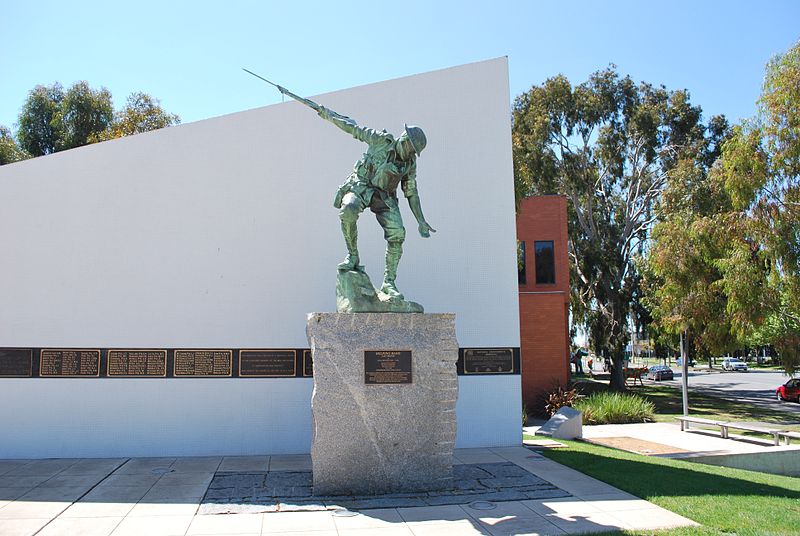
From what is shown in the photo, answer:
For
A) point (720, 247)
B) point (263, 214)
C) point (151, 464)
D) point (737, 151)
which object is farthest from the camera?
point (720, 247)

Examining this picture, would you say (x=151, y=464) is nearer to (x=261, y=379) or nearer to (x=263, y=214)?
(x=261, y=379)

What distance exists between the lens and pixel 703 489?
290 inches

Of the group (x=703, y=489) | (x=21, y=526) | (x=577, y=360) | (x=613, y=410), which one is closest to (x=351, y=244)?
(x=21, y=526)

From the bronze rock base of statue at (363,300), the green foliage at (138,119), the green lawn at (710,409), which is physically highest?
the green foliage at (138,119)

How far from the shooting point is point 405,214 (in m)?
10.9

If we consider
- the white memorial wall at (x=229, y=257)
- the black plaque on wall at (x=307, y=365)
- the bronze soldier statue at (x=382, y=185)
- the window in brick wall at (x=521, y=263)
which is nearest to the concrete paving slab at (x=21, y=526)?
the white memorial wall at (x=229, y=257)

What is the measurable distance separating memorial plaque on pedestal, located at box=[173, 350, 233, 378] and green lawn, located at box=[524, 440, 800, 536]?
219 inches

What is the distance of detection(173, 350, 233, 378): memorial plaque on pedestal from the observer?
32.5 ft

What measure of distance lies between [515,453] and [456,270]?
3.34m

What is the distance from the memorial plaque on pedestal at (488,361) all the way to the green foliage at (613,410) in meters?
5.94

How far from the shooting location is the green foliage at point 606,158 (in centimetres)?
2561

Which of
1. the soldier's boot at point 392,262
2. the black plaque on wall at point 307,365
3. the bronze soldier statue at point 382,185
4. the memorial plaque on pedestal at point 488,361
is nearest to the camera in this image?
the bronze soldier statue at point 382,185

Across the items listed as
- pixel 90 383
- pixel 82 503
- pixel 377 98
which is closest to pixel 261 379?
pixel 90 383

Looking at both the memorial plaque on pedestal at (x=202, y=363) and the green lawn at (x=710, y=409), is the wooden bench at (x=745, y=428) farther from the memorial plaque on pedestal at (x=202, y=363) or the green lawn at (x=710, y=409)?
the memorial plaque on pedestal at (x=202, y=363)
